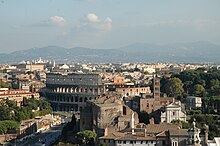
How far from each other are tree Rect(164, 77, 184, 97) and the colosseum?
1073cm

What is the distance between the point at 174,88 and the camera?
53906 millimetres

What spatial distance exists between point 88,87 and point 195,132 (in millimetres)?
47441

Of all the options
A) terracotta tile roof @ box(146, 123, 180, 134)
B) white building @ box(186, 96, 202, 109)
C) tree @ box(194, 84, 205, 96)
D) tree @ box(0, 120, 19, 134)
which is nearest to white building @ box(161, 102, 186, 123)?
terracotta tile roof @ box(146, 123, 180, 134)

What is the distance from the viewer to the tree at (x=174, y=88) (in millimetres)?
53525

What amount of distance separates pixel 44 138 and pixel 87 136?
31.0ft

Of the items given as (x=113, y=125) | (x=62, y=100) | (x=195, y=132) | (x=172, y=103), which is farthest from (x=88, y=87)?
(x=195, y=132)

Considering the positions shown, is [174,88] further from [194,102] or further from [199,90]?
[194,102]

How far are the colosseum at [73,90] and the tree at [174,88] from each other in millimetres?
10731

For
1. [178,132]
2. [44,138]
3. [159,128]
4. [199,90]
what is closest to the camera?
[178,132]

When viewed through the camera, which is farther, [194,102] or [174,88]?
[174,88]

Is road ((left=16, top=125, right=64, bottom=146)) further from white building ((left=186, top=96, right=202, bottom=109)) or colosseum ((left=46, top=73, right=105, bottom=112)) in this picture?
colosseum ((left=46, top=73, right=105, bottom=112))

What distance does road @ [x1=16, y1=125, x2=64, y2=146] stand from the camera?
3738cm

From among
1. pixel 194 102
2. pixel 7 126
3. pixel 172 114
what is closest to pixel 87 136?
pixel 172 114

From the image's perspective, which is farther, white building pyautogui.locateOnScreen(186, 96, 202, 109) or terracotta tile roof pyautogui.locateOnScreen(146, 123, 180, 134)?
white building pyautogui.locateOnScreen(186, 96, 202, 109)
